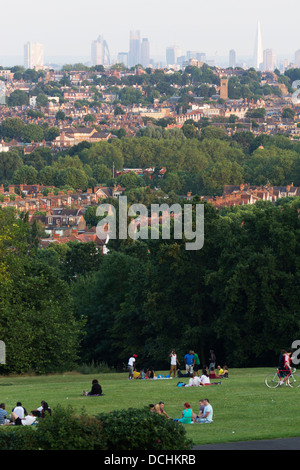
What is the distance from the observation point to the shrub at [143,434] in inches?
627

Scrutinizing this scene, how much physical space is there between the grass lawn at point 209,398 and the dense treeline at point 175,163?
103498mm

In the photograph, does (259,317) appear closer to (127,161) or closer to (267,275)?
(267,275)

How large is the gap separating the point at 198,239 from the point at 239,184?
320 feet

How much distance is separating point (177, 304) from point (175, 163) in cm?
11633

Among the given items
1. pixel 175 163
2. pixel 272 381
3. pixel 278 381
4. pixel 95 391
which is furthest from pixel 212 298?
pixel 175 163

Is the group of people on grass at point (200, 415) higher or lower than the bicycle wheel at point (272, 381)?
higher

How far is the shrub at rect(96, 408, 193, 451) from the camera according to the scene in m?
15.9

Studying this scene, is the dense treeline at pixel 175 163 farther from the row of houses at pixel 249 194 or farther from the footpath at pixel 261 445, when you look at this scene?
the footpath at pixel 261 445

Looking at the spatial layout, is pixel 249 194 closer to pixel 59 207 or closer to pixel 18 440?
pixel 59 207

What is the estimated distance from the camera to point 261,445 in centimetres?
1712

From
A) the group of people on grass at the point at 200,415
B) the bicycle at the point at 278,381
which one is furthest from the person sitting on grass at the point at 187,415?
the bicycle at the point at 278,381

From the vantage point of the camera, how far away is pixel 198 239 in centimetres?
3912

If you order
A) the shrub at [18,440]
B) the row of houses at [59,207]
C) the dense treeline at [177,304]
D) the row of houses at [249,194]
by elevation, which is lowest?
the row of houses at [59,207]

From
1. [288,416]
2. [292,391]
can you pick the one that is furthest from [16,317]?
[288,416]
